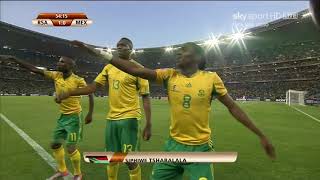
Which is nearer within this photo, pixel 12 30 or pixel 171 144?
pixel 171 144

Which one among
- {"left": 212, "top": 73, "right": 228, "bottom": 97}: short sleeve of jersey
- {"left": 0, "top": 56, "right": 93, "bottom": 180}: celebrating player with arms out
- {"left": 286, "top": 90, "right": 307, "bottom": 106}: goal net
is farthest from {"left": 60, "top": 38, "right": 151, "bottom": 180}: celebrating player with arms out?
{"left": 286, "top": 90, "right": 307, "bottom": 106}: goal net

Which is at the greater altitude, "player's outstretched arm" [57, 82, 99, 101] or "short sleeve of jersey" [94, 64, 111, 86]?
"short sleeve of jersey" [94, 64, 111, 86]

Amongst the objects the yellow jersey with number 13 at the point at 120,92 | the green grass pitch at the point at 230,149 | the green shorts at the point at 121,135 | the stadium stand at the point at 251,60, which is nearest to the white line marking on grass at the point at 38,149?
the green grass pitch at the point at 230,149

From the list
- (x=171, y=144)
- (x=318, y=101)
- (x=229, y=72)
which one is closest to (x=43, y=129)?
(x=171, y=144)

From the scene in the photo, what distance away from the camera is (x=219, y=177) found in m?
7.48

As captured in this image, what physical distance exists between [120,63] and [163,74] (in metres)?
0.64

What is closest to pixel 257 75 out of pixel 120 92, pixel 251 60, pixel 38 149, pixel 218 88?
pixel 251 60

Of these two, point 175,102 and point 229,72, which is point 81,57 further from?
point 175,102

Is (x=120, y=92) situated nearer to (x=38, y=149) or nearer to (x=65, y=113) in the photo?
(x=65, y=113)

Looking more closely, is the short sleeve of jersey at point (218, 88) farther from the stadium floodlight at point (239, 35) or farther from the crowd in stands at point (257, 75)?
the stadium floodlight at point (239, 35)

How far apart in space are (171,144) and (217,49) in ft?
239

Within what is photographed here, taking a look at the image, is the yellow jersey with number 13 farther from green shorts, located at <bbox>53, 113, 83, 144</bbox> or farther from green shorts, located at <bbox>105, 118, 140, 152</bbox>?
green shorts, located at <bbox>53, 113, 83, 144</bbox>

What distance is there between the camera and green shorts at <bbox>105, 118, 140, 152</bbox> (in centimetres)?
588

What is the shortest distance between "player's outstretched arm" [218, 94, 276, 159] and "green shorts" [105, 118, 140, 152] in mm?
2149
